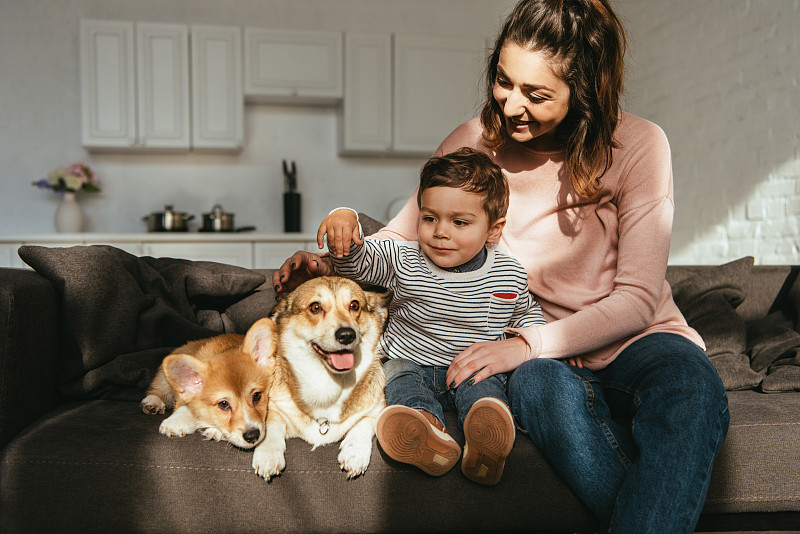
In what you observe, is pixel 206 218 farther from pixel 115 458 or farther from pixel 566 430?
pixel 566 430

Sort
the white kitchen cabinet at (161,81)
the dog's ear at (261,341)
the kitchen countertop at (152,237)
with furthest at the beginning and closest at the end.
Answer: the white kitchen cabinet at (161,81) → the kitchen countertop at (152,237) → the dog's ear at (261,341)

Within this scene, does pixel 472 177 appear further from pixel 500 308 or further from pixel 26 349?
pixel 26 349

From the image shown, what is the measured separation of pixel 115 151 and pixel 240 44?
1.37 m

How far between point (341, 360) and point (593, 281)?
746 mm

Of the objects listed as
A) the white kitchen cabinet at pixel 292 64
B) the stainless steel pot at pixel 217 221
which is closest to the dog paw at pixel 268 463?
the stainless steel pot at pixel 217 221

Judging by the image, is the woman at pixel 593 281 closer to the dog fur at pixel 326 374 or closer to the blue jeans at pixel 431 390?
the blue jeans at pixel 431 390

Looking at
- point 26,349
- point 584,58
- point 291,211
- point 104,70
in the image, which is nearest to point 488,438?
point 584,58

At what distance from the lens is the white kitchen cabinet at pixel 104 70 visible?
4.16 m

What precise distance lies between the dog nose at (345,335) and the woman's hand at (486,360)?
29 cm

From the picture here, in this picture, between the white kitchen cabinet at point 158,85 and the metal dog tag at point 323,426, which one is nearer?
the metal dog tag at point 323,426

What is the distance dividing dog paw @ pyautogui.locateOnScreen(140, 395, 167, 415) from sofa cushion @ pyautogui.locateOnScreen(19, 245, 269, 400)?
12 centimetres

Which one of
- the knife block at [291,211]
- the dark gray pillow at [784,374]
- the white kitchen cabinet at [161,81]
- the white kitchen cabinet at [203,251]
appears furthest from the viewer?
the knife block at [291,211]

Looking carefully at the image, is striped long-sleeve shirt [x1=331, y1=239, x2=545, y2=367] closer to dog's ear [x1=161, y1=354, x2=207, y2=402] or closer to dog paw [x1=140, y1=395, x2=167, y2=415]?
dog's ear [x1=161, y1=354, x2=207, y2=402]

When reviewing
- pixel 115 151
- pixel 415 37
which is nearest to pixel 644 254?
pixel 415 37
